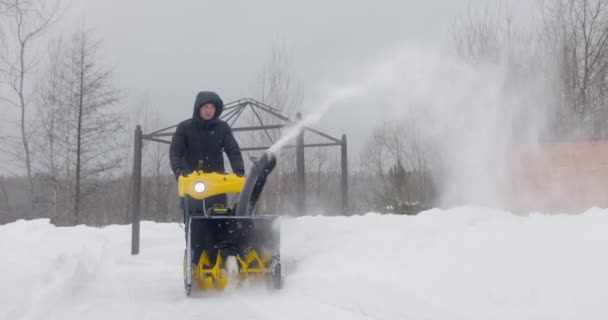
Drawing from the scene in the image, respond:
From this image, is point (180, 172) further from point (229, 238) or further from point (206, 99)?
point (229, 238)

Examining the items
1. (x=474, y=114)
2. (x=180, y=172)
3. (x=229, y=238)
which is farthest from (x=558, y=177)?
(x=180, y=172)

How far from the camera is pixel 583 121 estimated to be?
1667cm

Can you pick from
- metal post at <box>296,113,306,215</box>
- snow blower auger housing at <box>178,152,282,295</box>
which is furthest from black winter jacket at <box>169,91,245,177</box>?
metal post at <box>296,113,306,215</box>

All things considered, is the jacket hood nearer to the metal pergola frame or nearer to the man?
the man

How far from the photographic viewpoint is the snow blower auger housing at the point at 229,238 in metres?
6.11

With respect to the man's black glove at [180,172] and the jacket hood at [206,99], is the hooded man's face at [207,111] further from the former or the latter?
the man's black glove at [180,172]

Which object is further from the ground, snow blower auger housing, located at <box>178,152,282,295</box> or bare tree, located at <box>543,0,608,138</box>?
bare tree, located at <box>543,0,608,138</box>

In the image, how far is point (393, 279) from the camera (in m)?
5.38

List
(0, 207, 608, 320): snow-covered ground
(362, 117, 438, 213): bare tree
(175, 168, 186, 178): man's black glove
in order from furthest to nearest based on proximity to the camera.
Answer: (362, 117, 438, 213): bare tree < (175, 168, 186, 178): man's black glove < (0, 207, 608, 320): snow-covered ground

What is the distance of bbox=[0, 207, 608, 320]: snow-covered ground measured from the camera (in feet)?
13.8

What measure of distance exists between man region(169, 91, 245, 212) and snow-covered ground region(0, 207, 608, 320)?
1.59m

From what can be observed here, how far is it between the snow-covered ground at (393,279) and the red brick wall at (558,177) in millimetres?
3924

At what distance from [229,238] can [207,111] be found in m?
1.88

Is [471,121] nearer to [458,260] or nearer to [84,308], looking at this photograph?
[458,260]
